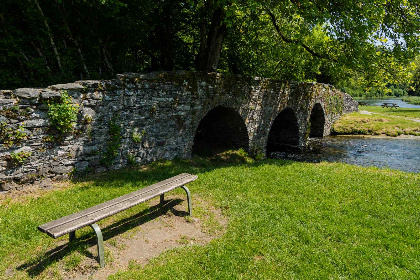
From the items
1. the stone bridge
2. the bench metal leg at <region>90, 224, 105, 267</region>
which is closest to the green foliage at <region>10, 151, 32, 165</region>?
the stone bridge

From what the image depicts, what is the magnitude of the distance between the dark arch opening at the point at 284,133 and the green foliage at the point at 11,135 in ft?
40.7

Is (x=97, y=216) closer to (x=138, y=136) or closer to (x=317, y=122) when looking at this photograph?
(x=138, y=136)

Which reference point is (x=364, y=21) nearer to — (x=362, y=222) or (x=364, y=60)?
(x=364, y=60)

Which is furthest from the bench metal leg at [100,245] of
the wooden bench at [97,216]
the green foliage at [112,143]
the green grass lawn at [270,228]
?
the green foliage at [112,143]

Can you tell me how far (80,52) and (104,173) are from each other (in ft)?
17.7

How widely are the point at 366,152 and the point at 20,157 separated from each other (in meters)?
16.1

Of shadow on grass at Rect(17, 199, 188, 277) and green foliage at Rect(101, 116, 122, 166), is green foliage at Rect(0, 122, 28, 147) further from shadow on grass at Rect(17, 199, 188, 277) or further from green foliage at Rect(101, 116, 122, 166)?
shadow on grass at Rect(17, 199, 188, 277)

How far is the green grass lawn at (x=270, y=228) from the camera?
164 inches

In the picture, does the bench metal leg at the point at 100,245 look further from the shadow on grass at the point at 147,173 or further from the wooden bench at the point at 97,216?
the shadow on grass at the point at 147,173

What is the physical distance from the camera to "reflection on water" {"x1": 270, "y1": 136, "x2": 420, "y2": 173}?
1353 cm

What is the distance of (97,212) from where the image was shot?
14.1 feet

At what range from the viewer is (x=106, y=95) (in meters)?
7.87

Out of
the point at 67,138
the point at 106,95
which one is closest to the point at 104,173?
the point at 67,138

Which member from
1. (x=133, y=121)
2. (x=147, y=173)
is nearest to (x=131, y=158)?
(x=147, y=173)
